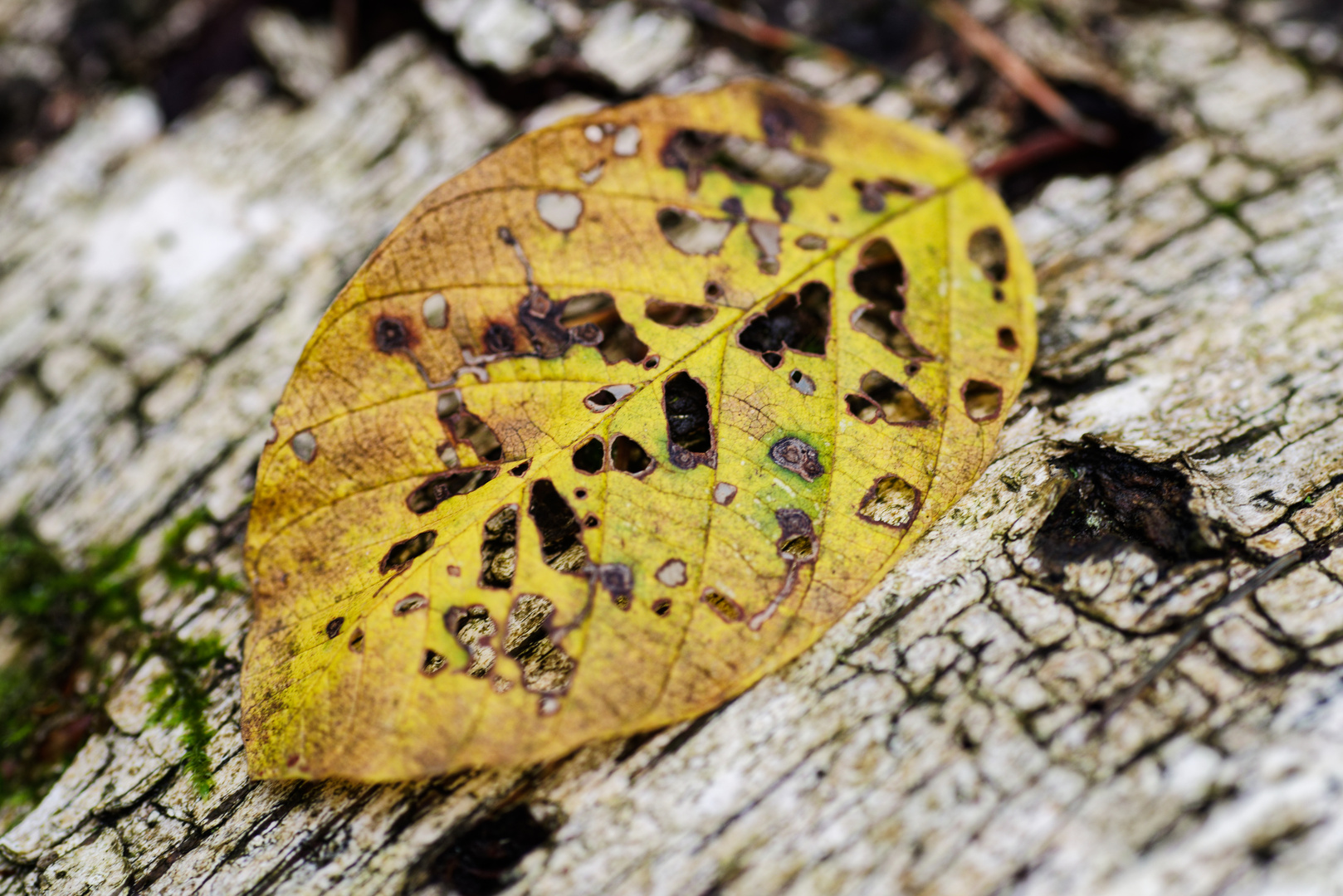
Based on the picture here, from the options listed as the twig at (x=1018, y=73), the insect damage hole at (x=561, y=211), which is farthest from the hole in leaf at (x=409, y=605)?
the twig at (x=1018, y=73)

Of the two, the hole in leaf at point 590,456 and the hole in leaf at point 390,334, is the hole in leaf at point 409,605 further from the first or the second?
the hole in leaf at point 390,334

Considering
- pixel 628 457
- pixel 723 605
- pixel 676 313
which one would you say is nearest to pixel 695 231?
pixel 676 313

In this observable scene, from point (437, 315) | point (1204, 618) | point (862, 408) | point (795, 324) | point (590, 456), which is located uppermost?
point (437, 315)

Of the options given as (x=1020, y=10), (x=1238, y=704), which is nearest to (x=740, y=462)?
(x=1238, y=704)

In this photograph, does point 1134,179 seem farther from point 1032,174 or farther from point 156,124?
point 156,124

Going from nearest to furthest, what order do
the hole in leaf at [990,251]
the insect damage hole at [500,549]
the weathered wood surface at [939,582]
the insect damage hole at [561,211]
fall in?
Answer: the weathered wood surface at [939,582]
the insect damage hole at [500,549]
the insect damage hole at [561,211]
the hole in leaf at [990,251]

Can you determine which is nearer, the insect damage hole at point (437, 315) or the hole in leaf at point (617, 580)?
the hole in leaf at point (617, 580)

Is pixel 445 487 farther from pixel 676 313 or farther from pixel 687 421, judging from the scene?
pixel 676 313

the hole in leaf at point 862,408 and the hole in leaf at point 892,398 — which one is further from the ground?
the hole in leaf at point 862,408
